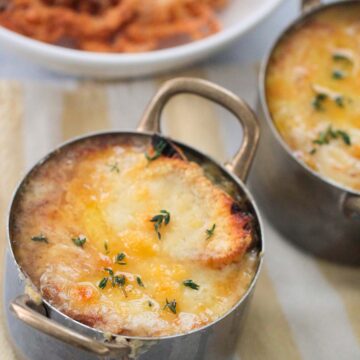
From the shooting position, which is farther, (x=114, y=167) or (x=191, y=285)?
(x=114, y=167)

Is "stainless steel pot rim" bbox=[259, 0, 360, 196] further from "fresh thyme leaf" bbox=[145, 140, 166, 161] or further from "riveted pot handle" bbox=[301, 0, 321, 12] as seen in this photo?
"fresh thyme leaf" bbox=[145, 140, 166, 161]

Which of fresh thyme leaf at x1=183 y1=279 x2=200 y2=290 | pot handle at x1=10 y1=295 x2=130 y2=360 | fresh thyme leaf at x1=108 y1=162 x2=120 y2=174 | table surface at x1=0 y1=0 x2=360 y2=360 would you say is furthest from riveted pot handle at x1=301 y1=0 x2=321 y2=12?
pot handle at x1=10 y1=295 x2=130 y2=360

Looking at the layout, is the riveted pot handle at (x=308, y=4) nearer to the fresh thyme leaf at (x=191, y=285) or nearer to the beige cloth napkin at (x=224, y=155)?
the beige cloth napkin at (x=224, y=155)

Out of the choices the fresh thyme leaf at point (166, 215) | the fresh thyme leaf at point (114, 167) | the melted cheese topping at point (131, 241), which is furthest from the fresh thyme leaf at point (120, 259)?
the fresh thyme leaf at point (114, 167)

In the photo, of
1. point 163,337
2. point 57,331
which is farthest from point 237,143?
point 57,331

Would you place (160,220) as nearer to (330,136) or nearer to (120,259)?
(120,259)
